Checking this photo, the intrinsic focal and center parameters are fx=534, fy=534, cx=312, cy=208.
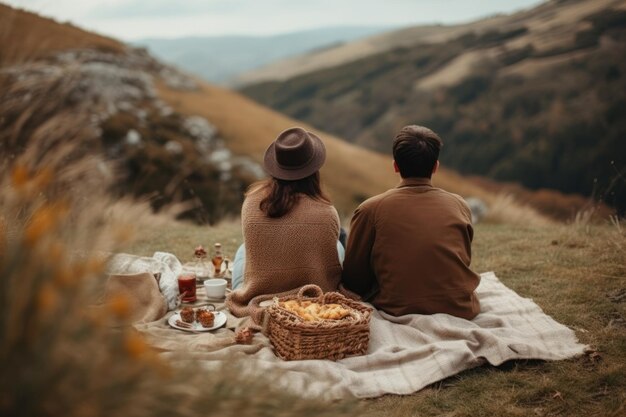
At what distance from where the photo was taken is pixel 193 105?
52.6ft

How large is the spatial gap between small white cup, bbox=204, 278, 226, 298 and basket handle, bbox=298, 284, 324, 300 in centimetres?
97

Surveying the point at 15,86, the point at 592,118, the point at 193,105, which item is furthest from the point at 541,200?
the point at 15,86

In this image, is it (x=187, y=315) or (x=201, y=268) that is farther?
(x=201, y=268)

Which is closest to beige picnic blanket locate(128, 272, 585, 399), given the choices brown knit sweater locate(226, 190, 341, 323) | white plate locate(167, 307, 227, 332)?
white plate locate(167, 307, 227, 332)

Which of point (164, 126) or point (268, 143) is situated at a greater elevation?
point (164, 126)

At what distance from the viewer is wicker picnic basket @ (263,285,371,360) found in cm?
350

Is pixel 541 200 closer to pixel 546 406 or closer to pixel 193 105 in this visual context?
pixel 193 105

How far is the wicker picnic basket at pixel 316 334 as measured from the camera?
3502mm

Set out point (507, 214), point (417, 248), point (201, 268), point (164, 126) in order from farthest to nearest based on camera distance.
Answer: point (164, 126) → point (507, 214) → point (201, 268) → point (417, 248)

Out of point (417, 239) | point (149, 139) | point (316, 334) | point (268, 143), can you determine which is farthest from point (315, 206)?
point (268, 143)

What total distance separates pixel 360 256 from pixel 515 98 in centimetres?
2773

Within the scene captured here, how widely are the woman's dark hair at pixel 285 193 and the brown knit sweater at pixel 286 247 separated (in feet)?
0.17

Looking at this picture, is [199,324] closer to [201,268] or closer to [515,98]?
[201,268]

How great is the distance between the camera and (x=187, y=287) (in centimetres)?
458
